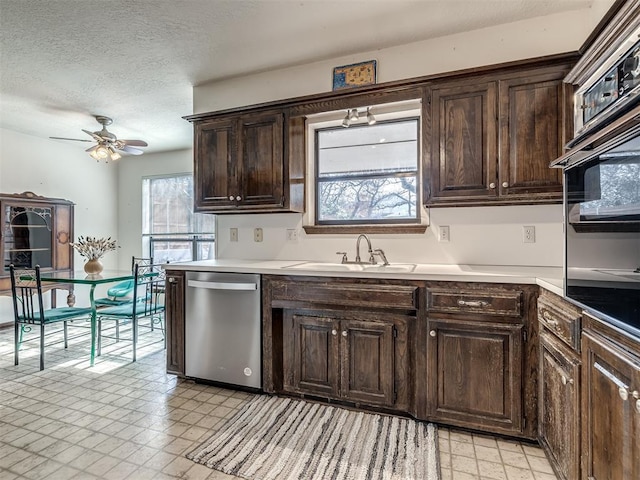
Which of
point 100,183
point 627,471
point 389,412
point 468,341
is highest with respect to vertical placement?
point 100,183

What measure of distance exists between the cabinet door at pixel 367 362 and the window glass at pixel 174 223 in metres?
3.39

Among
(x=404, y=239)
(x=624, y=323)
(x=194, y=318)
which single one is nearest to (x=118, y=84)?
(x=194, y=318)

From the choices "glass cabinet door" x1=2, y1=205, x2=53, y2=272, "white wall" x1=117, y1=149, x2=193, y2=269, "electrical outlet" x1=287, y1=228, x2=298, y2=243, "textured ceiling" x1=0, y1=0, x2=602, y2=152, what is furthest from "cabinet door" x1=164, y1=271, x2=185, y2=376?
"white wall" x1=117, y1=149, x2=193, y2=269

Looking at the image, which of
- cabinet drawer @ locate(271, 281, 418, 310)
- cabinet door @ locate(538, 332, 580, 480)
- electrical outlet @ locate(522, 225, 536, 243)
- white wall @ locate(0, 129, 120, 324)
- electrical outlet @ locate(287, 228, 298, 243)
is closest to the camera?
cabinet door @ locate(538, 332, 580, 480)

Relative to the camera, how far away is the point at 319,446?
1858mm

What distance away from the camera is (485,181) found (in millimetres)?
2217

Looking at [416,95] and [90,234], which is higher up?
[416,95]

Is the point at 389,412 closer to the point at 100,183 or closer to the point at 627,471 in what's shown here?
the point at 627,471

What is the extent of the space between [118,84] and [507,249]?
3.60 meters

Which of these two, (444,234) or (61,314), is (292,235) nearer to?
(444,234)

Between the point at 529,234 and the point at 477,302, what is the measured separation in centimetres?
83

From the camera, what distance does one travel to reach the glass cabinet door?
4.14 meters

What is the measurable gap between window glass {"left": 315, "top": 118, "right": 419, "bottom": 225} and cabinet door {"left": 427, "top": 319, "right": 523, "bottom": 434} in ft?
3.48

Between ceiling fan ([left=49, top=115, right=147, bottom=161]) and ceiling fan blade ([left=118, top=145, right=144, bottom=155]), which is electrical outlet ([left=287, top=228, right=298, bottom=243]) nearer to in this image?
ceiling fan ([left=49, top=115, right=147, bottom=161])
